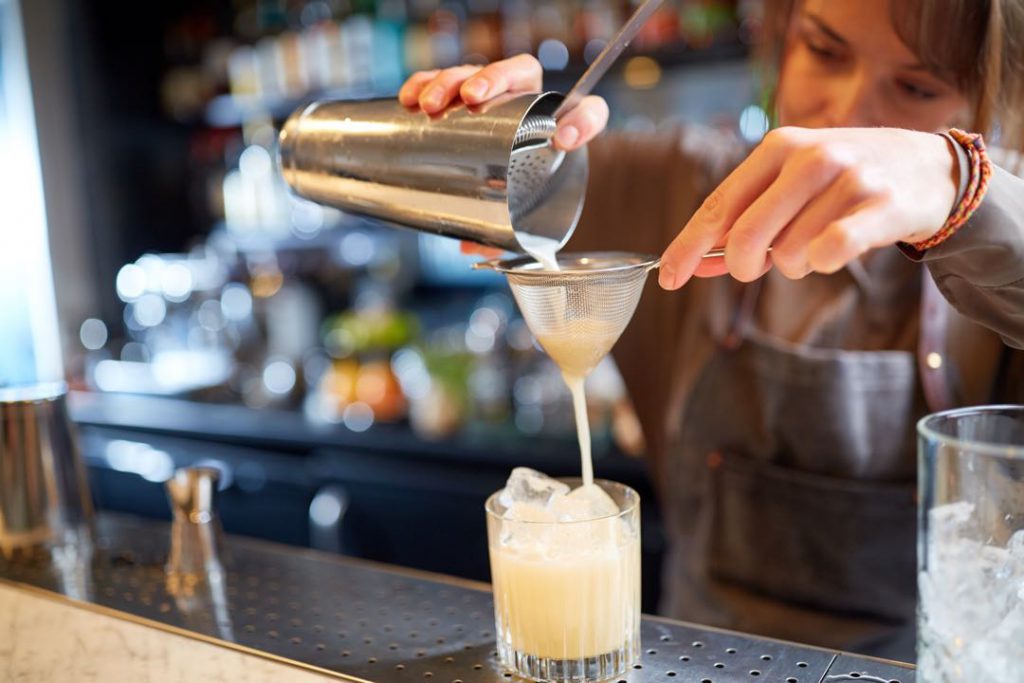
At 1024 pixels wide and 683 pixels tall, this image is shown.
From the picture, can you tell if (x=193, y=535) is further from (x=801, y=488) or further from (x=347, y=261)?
(x=347, y=261)

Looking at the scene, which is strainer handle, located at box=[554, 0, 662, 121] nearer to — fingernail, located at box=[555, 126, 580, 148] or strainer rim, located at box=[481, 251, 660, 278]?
fingernail, located at box=[555, 126, 580, 148]

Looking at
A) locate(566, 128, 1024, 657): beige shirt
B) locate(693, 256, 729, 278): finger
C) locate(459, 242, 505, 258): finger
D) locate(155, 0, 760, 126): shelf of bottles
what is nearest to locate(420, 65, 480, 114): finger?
locate(459, 242, 505, 258): finger

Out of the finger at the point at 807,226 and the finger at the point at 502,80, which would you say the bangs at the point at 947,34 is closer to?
the finger at the point at 502,80

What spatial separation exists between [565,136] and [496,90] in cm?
11

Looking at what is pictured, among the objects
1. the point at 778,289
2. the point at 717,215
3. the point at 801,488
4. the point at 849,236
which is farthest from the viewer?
the point at 778,289

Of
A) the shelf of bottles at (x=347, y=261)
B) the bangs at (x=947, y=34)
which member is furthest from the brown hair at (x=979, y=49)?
the shelf of bottles at (x=347, y=261)

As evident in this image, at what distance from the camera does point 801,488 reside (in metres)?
1.53

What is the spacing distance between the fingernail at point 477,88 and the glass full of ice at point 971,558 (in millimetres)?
572

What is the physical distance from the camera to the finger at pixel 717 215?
780 millimetres

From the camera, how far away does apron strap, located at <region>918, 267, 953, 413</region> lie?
1414 mm

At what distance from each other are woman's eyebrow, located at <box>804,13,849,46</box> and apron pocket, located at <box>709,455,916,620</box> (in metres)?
0.64

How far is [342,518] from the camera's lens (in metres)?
3.03

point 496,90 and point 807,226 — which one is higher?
point 496,90

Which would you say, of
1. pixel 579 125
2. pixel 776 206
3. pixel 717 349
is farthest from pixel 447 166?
pixel 717 349
